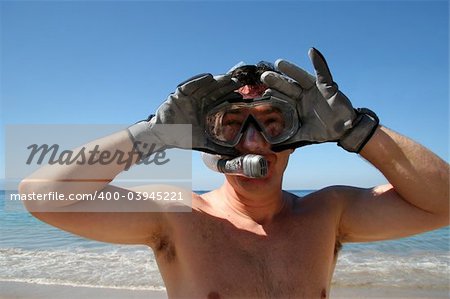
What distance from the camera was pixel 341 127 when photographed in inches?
→ 79.4

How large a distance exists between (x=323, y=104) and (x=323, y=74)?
15cm

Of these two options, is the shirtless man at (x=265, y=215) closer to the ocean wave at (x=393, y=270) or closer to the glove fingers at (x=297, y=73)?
the glove fingers at (x=297, y=73)

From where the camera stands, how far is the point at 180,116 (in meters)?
1.99

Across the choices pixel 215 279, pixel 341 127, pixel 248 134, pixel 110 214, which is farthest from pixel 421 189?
pixel 110 214

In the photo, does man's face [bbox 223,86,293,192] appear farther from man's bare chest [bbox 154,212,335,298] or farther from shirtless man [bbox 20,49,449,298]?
man's bare chest [bbox 154,212,335,298]

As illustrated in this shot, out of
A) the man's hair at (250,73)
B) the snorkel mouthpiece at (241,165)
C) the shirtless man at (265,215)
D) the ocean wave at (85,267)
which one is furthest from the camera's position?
the ocean wave at (85,267)

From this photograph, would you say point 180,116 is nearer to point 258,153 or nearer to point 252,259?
point 258,153

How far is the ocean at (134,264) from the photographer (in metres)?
6.11

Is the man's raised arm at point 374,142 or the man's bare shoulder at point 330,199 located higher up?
the man's raised arm at point 374,142

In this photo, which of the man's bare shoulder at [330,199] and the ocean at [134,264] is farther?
the ocean at [134,264]

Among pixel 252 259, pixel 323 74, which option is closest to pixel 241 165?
pixel 252 259

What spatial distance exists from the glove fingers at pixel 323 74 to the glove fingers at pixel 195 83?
1.71 feet

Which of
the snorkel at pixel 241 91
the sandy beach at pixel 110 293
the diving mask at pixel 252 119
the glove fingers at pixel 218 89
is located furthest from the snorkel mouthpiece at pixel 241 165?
the sandy beach at pixel 110 293

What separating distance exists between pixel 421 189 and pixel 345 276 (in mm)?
4898
